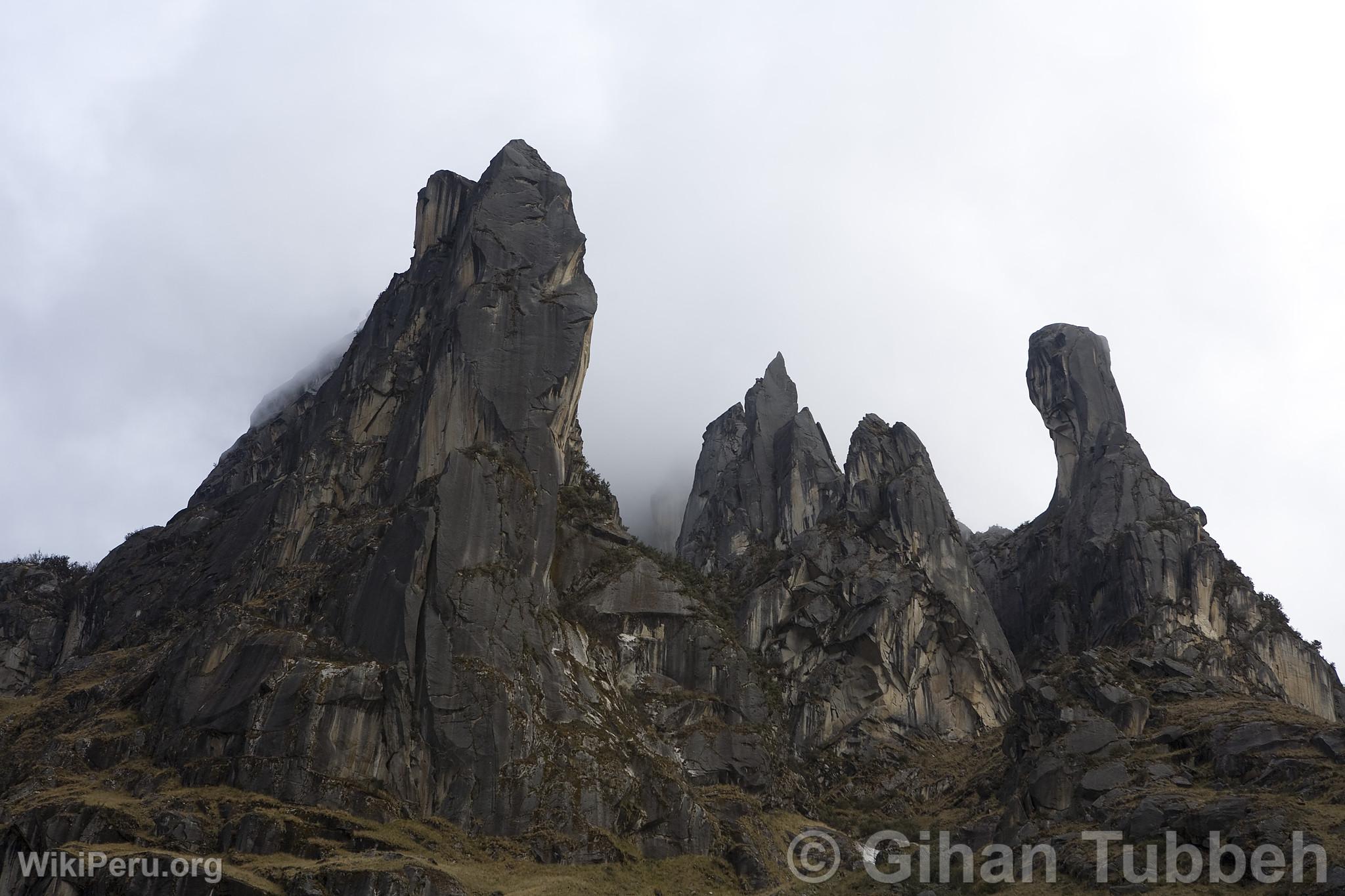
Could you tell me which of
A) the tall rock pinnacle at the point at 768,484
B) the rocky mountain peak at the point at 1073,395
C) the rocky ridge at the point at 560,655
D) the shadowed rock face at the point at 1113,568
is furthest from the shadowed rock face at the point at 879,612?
the rocky mountain peak at the point at 1073,395

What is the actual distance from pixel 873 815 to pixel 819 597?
80.8 ft

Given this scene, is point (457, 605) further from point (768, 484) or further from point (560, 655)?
point (768, 484)

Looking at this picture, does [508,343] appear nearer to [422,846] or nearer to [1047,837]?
[422,846]

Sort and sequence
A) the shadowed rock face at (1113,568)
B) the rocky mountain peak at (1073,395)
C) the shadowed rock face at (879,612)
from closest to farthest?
the shadowed rock face at (879,612) < the shadowed rock face at (1113,568) < the rocky mountain peak at (1073,395)

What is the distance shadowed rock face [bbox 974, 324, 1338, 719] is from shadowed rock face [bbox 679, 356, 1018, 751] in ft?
33.7

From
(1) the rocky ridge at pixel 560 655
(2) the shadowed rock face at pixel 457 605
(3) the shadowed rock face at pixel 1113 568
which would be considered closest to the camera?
(1) the rocky ridge at pixel 560 655

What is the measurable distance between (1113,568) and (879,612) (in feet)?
A: 78.9

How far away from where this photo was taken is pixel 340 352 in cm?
15225

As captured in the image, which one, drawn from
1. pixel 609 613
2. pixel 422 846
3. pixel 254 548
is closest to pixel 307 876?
pixel 422 846

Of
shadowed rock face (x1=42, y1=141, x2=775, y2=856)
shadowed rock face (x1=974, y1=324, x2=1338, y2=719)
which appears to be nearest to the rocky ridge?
shadowed rock face (x1=42, y1=141, x2=775, y2=856)

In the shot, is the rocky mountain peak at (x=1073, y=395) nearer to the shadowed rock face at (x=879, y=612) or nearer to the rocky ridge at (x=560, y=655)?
the rocky ridge at (x=560, y=655)

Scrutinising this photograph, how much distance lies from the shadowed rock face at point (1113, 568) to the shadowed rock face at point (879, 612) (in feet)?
33.7

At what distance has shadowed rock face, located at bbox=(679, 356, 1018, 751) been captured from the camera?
108 metres

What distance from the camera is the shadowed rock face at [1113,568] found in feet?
356
